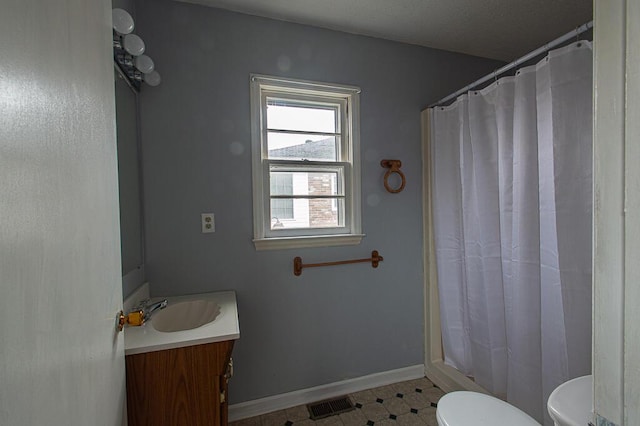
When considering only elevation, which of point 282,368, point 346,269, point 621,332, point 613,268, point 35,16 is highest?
point 35,16

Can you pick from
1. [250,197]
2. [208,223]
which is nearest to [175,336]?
[208,223]

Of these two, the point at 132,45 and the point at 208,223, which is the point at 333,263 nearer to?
the point at 208,223

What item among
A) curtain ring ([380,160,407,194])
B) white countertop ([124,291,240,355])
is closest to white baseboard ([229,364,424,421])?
white countertop ([124,291,240,355])

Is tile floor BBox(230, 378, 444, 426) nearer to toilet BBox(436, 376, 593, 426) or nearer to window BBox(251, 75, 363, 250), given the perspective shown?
toilet BBox(436, 376, 593, 426)

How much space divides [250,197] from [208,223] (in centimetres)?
30

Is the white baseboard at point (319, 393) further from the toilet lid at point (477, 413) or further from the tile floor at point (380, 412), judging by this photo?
the toilet lid at point (477, 413)

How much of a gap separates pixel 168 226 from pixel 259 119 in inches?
34.1

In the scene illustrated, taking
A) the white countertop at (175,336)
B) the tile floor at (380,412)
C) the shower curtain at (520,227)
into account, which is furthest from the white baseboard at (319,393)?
the white countertop at (175,336)

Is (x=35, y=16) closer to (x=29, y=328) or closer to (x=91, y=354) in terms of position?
(x=29, y=328)

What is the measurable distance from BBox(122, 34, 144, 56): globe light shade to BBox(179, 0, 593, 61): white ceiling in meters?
0.62

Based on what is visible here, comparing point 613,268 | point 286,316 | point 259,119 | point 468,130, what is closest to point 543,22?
point 468,130

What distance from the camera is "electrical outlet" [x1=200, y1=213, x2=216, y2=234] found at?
5.99 ft

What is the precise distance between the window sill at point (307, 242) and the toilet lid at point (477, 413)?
1.06 meters

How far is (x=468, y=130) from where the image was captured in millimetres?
1893
